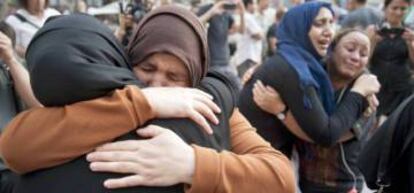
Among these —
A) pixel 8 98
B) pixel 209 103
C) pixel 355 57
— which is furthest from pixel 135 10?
pixel 209 103

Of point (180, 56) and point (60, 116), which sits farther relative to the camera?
point (180, 56)

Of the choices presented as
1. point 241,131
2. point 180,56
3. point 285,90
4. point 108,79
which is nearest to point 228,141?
point 241,131

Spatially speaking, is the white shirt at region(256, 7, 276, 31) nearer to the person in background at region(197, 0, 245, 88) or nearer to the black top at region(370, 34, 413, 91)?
the person in background at region(197, 0, 245, 88)

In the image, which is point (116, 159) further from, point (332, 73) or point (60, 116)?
point (332, 73)

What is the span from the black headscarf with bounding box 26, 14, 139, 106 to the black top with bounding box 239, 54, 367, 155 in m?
1.62

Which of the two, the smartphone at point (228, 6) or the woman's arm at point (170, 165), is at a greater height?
the woman's arm at point (170, 165)

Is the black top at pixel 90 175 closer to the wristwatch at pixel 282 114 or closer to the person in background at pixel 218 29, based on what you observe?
the wristwatch at pixel 282 114

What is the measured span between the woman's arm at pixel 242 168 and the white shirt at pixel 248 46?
305 inches

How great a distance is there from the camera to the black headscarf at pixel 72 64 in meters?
1.30

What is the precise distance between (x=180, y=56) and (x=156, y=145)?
0.79 ft

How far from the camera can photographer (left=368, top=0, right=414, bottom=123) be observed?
5859 mm

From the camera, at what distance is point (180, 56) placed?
1.47m

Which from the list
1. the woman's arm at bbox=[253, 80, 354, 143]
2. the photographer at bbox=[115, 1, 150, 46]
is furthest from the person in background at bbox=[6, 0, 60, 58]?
the woman's arm at bbox=[253, 80, 354, 143]

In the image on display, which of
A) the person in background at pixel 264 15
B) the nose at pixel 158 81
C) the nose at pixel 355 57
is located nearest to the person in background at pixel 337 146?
the nose at pixel 355 57
